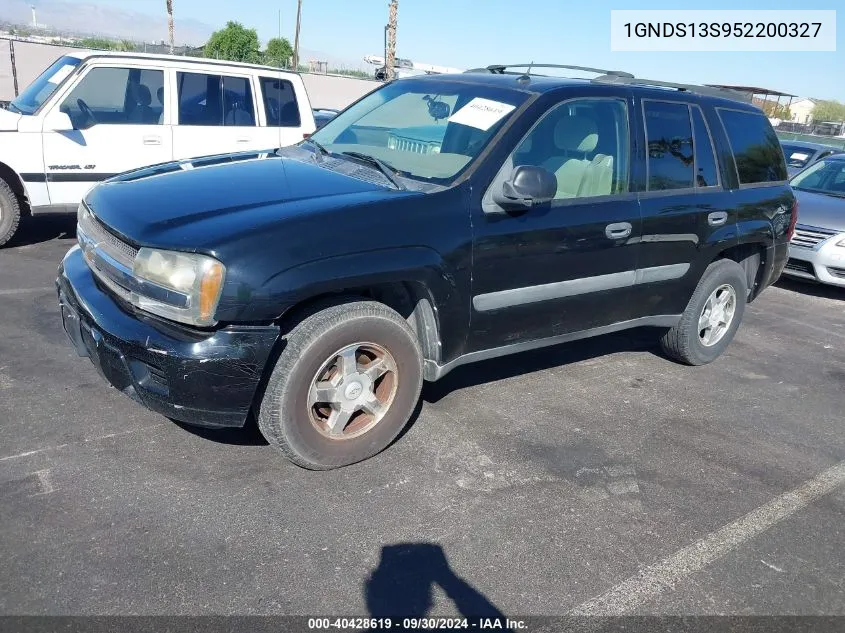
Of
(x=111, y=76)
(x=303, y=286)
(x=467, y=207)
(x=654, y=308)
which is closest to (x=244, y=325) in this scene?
(x=303, y=286)

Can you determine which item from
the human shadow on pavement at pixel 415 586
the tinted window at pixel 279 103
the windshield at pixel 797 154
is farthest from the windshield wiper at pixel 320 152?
the windshield at pixel 797 154

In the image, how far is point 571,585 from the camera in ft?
9.06

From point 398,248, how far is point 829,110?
3454 inches

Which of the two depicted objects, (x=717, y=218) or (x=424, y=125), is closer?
(x=424, y=125)

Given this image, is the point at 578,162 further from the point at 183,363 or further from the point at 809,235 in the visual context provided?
the point at 809,235

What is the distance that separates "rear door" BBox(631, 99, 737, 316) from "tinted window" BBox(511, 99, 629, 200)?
187 mm

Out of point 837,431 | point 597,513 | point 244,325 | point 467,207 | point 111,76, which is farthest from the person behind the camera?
point 111,76

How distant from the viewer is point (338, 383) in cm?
331

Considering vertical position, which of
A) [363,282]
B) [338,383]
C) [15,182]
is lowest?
[338,383]

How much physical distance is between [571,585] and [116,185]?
2.86 m

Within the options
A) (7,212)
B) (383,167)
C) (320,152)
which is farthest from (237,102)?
(383,167)

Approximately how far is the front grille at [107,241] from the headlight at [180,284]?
136 millimetres

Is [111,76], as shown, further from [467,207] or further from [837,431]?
[837,431]

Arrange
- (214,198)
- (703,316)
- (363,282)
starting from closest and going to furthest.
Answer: (363,282), (214,198), (703,316)
